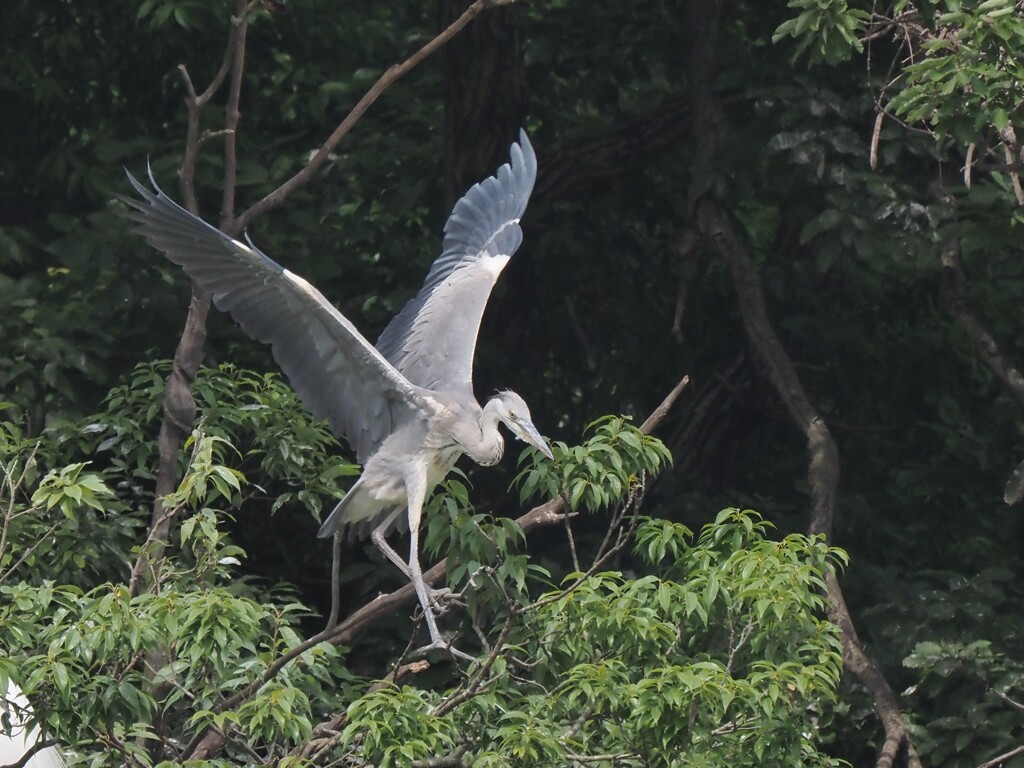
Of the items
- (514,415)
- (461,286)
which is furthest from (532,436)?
(461,286)

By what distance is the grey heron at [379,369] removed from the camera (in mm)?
4449

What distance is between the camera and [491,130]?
21.6 ft

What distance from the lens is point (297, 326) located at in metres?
4.61

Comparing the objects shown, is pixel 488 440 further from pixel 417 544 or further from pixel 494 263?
pixel 494 263

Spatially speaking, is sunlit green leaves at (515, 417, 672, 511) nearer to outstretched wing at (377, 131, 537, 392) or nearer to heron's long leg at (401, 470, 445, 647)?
heron's long leg at (401, 470, 445, 647)

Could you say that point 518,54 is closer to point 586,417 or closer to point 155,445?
point 586,417

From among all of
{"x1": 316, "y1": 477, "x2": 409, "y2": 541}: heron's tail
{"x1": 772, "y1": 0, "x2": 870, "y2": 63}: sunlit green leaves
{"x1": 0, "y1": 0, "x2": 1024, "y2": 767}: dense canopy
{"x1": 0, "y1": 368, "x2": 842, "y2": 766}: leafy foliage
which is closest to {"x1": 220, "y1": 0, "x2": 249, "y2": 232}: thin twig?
{"x1": 0, "y1": 0, "x2": 1024, "y2": 767}: dense canopy

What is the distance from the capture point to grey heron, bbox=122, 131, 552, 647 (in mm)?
4449

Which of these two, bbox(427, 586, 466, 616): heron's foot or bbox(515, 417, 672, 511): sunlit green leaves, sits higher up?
bbox(515, 417, 672, 511): sunlit green leaves

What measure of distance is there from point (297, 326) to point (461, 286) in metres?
0.89

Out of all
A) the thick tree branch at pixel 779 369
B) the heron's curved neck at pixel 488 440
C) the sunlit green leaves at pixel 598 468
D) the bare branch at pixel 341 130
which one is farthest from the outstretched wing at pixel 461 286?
the sunlit green leaves at pixel 598 468

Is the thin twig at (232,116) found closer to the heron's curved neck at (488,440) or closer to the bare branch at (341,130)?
the bare branch at (341,130)

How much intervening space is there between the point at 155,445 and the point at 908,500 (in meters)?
2.81

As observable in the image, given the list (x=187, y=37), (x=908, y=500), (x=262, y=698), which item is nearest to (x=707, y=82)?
(x=908, y=500)
